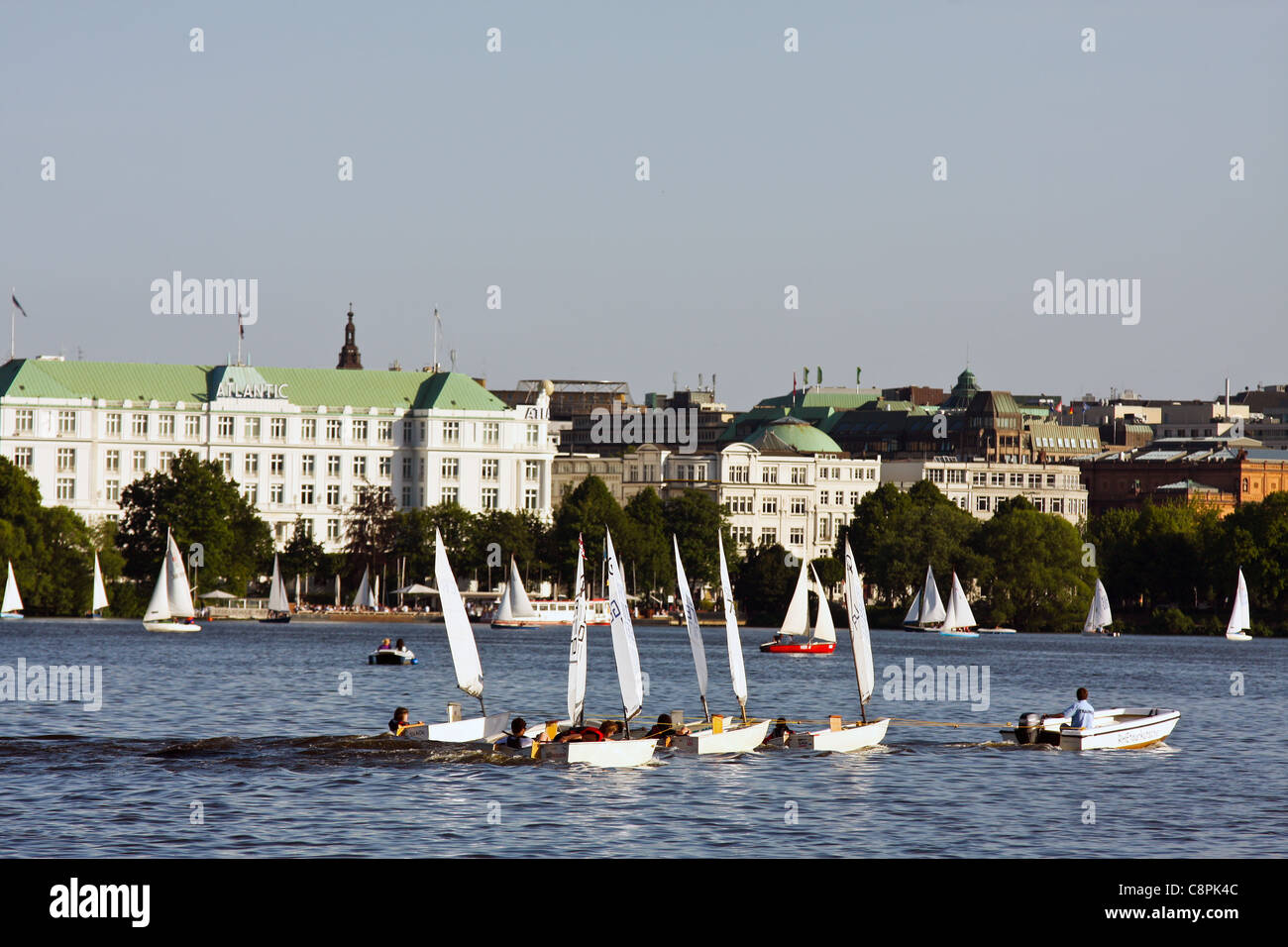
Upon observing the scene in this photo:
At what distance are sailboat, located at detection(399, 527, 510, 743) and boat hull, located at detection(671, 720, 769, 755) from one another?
5527mm

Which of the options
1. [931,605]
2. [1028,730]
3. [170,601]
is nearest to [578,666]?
[1028,730]

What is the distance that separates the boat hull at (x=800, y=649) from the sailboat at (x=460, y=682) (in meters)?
86.6

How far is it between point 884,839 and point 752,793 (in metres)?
8.09

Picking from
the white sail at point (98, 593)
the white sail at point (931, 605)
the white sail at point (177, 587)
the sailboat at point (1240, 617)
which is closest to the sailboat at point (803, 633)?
the white sail at point (931, 605)

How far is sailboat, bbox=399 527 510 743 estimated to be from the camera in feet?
204

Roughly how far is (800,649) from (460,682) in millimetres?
89441

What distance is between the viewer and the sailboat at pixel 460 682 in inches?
2447

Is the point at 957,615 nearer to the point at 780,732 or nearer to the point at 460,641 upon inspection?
the point at 780,732

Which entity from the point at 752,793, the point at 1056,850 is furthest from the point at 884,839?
the point at 752,793

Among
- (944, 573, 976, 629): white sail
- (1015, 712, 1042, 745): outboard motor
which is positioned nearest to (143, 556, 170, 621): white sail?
(944, 573, 976, 629): white sail

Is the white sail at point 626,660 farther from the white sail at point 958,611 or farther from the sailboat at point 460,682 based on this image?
the white sail at point 958,611

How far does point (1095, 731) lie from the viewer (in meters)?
64.9

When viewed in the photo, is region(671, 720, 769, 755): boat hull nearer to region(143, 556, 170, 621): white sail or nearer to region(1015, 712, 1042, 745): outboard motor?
region(1015, 712, 1042, 745): outboard motor
